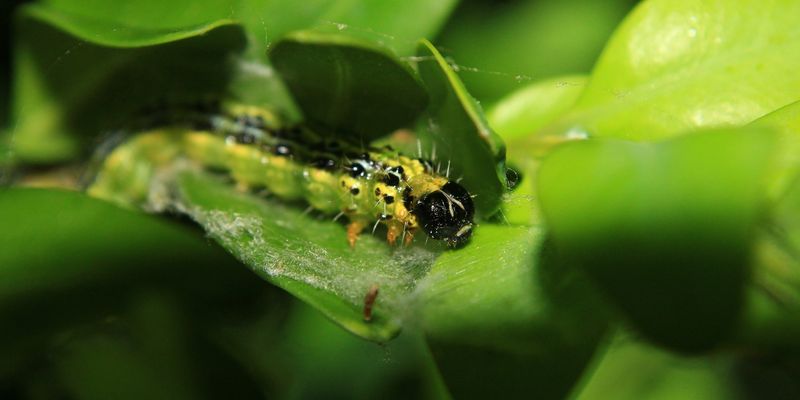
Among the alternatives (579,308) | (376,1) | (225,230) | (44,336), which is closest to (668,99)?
(579,308)

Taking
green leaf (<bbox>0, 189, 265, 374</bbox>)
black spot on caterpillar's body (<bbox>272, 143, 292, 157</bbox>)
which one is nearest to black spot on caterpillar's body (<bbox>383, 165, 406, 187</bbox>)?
black spot on caterpillar's body (<bbox>272, 143, 292, 157</bbox>)

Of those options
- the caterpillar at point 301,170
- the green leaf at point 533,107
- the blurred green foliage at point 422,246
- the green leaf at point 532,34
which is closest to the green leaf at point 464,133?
the blurred green foliage at point 422,246

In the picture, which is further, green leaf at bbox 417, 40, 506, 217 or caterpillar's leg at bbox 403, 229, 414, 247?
caterpillar's leg at bbox 403, 229, 414, 247

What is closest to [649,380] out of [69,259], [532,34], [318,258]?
[318,258]

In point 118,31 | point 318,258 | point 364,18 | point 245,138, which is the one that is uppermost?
point 118,31

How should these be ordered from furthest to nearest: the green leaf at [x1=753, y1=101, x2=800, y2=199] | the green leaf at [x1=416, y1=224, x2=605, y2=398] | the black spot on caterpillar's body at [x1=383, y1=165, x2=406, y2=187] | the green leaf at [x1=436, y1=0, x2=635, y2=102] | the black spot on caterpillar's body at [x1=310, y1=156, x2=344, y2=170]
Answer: the green leaf at [x1=436, y1=0, x2=635, y2=102] < the black spot on caterpillar's body at [x1=310, y1=156, x2=344, y2=170] < the black spot on caterpillar's body at [x1=383, y1=165, x2=406, y2=187] < the green leaf at [x1=416, y1=224, x2=605, y2=398] < the green leaf at [x1=753, y1=101, x2=800, y2=199]

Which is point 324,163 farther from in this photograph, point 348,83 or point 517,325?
point 517,325

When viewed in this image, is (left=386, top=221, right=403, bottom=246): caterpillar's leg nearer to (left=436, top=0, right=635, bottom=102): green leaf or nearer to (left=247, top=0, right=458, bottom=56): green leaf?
(left=247, top=0, right=458, bottom=56): green leaf
